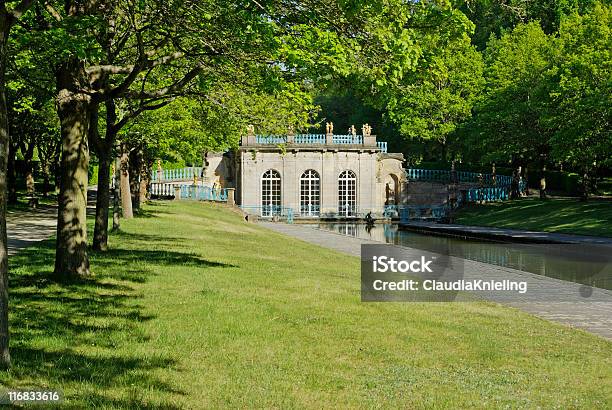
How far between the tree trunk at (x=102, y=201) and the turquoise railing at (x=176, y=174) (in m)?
46.1

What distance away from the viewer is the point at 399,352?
8.31 metres

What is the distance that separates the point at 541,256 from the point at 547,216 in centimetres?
1615

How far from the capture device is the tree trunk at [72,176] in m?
11.5

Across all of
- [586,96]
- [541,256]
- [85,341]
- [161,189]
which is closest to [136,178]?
[541,256]

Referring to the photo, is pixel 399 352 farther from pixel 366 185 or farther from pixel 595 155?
pixel 366 185

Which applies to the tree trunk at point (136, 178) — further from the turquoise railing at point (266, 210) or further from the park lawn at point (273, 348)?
the turquoise railing at point (266, 210)

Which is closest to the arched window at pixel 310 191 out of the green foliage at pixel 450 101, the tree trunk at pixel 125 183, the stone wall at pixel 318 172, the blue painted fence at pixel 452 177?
the stone wall at pixel 318 172

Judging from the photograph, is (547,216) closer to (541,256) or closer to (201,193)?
(541,256)

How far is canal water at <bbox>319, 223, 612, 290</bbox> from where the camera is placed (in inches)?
807

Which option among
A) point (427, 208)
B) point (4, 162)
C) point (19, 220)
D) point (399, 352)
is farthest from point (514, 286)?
point (427, 208)

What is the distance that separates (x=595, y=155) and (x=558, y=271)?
18858 mm

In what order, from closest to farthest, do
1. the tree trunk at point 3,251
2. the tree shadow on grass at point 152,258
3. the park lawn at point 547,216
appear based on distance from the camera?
the tree trunk at point 3,251 < the tree shadow on grass at point 152,258 < the park lawn at point 547,216

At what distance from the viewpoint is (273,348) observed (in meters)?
8.04

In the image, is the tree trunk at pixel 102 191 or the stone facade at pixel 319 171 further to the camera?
the stone facade at pixel 319 171
